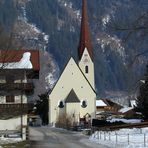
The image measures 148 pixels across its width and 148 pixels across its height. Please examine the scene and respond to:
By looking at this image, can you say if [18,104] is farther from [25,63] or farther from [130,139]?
A: [130,139]

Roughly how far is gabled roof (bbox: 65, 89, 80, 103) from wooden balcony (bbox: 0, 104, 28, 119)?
5181 centimetres

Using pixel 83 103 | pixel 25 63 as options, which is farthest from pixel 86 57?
pixel 25 63

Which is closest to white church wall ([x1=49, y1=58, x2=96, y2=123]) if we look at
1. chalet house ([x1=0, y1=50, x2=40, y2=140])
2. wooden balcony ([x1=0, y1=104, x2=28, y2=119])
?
chalet house ([x1=0, y1=50, x2=40, y2=140])

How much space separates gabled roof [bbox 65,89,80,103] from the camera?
4117 inches

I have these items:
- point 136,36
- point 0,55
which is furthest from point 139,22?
point 0,55

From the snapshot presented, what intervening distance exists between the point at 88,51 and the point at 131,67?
100629 millimetres

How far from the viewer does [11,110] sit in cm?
5203

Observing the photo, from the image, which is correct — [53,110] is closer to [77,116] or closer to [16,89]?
[77,116]

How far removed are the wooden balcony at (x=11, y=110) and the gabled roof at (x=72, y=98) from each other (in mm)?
51805

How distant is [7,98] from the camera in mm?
54625

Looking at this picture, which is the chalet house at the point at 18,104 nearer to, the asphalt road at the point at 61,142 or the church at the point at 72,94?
the asphalt road at the point at 61,142

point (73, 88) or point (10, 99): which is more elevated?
point (73, 88)

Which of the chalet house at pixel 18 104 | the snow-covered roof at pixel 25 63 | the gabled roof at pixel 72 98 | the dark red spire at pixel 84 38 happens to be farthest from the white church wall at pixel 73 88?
the snow-covered roof at pixel 25 63

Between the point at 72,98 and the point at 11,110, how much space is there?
53.1 metres
